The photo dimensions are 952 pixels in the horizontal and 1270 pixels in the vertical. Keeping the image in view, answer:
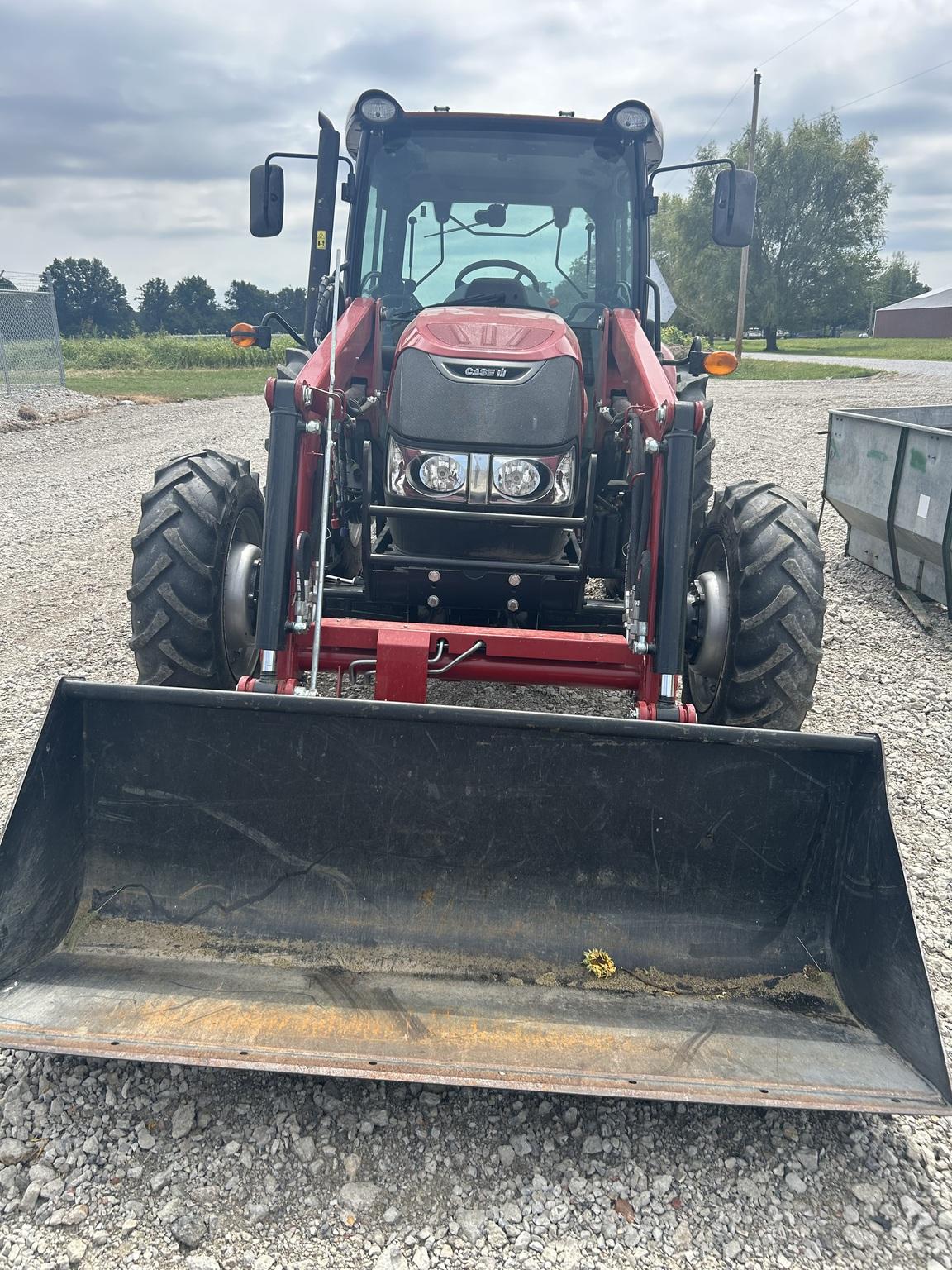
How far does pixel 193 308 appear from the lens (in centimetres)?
7544

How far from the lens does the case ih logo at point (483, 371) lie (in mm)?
3660

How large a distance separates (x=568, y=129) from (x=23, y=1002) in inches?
162

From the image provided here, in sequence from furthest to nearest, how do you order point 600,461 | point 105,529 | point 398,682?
1. point 105,529
2. point 600,461
3. point 398,682

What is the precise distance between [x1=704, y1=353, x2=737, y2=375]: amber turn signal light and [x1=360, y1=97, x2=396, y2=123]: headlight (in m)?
1.83

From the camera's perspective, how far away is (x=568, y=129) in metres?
4.48

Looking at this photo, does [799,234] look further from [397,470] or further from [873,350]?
[397,470]

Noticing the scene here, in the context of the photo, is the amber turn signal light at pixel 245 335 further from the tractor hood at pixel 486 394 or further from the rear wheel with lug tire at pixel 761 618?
the rear wheel with lug tire at pixel 761 618

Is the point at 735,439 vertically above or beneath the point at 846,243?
beneath

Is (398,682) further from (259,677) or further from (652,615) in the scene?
(652,615)

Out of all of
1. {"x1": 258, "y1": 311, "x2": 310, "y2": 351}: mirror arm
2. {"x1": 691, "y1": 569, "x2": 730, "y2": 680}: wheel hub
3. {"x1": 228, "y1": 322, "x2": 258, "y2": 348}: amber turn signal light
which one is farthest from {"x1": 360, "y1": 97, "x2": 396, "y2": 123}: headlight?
{"x1": 691, "y1": 569, "x2": 730, "y2": 680}: wheel hub

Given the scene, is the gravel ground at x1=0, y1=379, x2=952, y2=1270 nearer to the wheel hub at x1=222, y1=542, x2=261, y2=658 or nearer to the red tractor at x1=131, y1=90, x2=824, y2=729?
the red tractor at x1=131, y1=90, x2=824, y2=729

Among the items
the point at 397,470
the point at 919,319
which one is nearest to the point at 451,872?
the point at 397,470

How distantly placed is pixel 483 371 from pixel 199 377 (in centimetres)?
3054

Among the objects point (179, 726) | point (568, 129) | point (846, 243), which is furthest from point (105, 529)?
point (846, 243)
